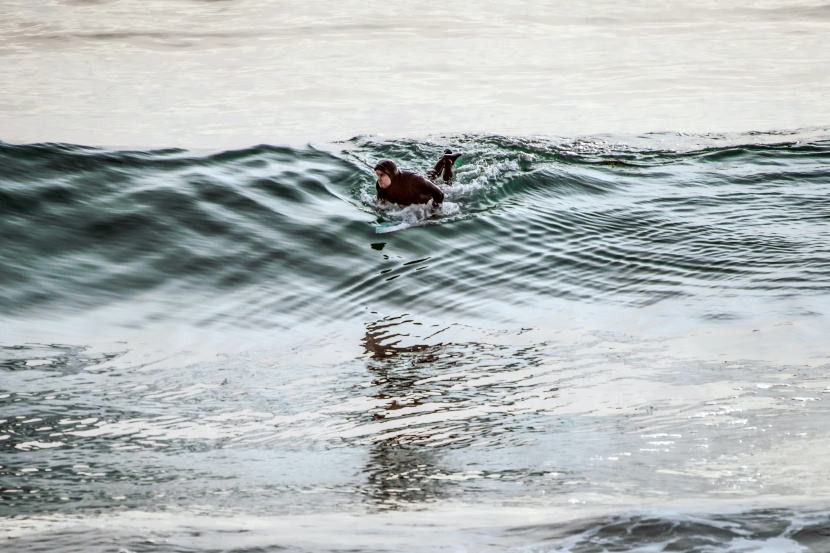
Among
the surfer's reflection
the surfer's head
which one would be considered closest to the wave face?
the surfer's head

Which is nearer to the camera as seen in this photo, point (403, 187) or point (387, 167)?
point (387, 167)

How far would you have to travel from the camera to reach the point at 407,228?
10484mm

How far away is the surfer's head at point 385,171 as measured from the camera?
A: 1049 centimetres

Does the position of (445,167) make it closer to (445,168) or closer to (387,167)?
(445,168)

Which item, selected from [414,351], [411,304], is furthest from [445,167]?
[414,351]

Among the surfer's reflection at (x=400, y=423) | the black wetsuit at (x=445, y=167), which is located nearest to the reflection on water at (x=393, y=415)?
the surfer's reflection at (x=400, y=423)

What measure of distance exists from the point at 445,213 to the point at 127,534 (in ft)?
25.0

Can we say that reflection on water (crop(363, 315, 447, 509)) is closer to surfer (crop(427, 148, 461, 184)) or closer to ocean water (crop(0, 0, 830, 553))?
ocean water (crop(0, 0, 830, 553))

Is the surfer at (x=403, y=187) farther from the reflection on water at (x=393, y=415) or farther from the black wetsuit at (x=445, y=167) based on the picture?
the reflection on water at (x=393, y=415)

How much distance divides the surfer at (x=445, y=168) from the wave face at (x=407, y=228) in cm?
20

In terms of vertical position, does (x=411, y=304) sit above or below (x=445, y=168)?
below

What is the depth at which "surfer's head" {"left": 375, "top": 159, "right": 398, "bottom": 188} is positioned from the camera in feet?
34.4

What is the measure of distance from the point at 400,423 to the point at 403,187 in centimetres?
565

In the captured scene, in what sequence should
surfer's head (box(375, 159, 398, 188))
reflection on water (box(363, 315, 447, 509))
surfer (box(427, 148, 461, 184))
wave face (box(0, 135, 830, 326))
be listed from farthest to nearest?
surfer (box(427, 148, 461, 184))
surfer's head (box(375, 159, 398, 188))
wave face (box(0, 135, 830, 326))
reflection on water (box(363, 315, 447, 509))
